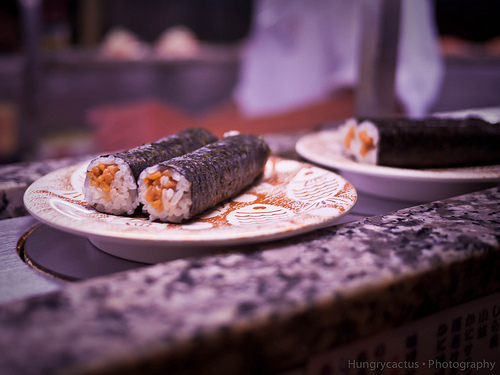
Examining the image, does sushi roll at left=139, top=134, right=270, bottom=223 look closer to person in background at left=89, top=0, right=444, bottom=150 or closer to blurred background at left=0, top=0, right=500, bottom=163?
person in background at left=89, top=0, right=444, bottom=150

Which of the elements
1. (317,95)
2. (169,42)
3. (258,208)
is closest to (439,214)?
(258,208)

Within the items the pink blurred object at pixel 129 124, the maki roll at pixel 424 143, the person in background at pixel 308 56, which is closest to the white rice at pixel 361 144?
the maki roll at pixel 424 143

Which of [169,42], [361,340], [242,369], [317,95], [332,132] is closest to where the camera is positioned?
[242,369]

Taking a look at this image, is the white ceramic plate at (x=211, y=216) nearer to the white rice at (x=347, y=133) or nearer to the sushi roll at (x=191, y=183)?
the sushi roll at (x=191, y=183)

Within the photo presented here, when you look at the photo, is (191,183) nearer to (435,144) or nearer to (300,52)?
(435,144)

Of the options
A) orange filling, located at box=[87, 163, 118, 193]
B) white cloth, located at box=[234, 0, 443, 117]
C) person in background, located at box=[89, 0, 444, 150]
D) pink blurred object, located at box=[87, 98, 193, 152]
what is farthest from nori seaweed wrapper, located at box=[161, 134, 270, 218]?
pink blurred object, located at box=[87, 98, 193, 152]

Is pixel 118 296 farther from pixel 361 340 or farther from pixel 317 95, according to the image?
pixel 317 95
